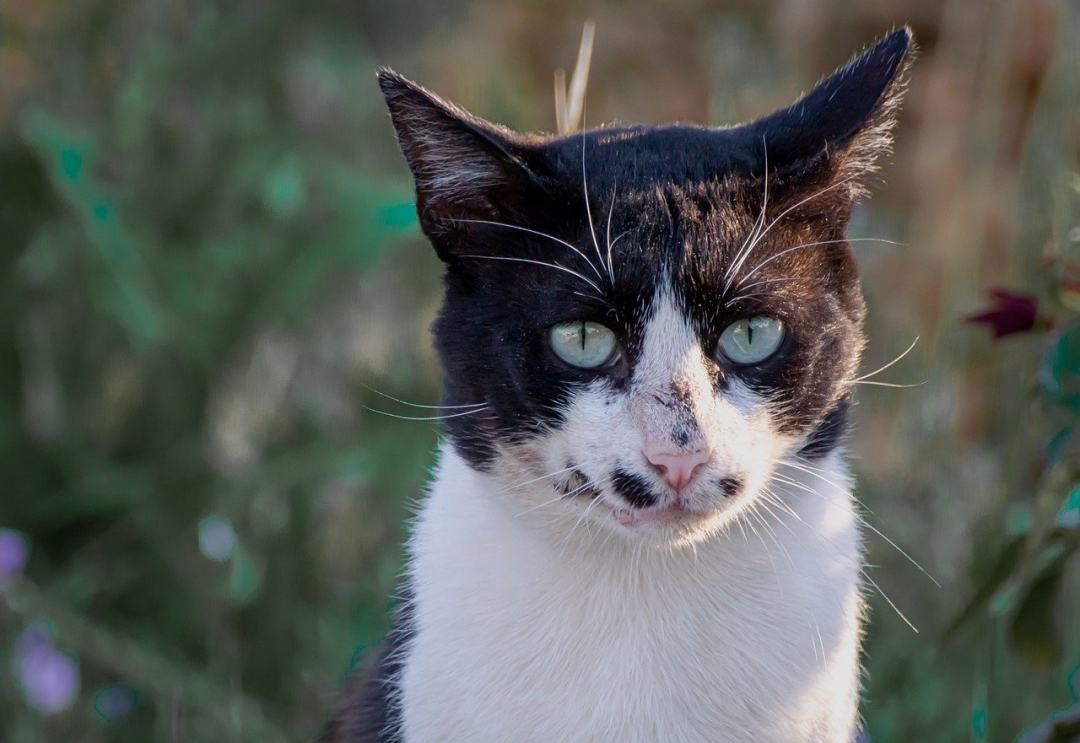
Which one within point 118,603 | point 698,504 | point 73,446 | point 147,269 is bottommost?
point 118,603

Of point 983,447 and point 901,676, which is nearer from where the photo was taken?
point 901,676

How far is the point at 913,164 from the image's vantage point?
178 inches

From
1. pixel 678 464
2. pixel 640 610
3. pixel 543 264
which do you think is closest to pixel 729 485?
pixel 678 464

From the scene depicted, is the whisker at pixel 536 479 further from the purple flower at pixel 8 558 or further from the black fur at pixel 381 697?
the purple flower at pixel 8 558

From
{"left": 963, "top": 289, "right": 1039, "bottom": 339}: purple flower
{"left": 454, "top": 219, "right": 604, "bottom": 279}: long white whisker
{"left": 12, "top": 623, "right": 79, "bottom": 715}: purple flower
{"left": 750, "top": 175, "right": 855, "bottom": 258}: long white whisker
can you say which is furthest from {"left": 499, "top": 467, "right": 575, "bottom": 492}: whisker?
{"left": 12, "top": 623, "right": 79, "bottom": 715}: purple flower

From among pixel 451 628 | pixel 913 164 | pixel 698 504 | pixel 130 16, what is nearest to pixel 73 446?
pixel 130 16

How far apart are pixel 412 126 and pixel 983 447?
80.3 inches

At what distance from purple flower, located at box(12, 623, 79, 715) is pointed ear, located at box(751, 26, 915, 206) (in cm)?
140

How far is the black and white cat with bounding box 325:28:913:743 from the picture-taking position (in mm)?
1426

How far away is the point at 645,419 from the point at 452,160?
1.24 feet

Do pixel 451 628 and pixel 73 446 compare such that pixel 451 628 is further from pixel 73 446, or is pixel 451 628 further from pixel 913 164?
pixel 913 164

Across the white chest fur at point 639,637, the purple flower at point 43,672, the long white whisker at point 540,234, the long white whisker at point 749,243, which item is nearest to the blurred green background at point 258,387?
the purple flower at point 43,672

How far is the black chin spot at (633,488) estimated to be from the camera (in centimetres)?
138

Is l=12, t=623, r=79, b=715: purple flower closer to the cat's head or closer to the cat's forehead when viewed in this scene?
the cat's head
